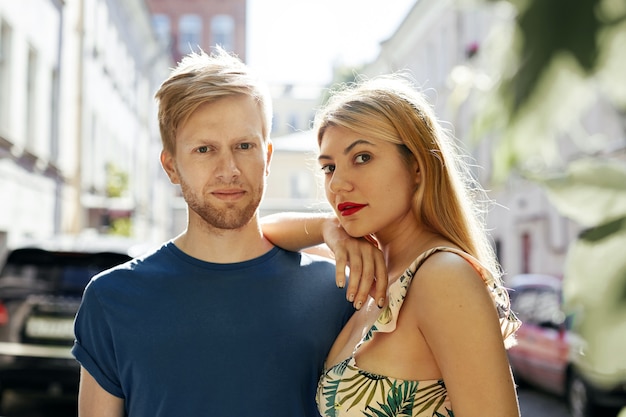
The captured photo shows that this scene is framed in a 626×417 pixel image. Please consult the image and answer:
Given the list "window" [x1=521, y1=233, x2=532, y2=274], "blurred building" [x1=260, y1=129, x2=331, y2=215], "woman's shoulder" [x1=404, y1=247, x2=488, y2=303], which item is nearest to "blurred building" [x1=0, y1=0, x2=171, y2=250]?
"window" [x1=521, y1=233, x2=532, y2=274]

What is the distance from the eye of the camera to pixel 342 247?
7.75 feet

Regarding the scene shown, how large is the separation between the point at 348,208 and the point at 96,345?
78 centimetres

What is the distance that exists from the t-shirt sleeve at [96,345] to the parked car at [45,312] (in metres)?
4.81

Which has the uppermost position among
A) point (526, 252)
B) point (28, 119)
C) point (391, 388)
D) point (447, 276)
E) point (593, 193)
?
point (28, 119)

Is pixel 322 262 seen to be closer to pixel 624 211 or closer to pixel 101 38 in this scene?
pixel 624 211

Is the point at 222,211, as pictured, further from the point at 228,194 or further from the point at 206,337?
the point at 206,337

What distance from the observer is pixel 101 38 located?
26031 millimetres

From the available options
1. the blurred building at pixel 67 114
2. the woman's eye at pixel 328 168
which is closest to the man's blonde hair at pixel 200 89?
the woman's eye at pixel 328 168

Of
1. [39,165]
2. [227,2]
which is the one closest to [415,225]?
[39,165]

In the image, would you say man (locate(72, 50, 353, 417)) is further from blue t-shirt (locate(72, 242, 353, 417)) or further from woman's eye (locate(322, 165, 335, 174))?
woman's eye (locate(322, 165, 335, 174))

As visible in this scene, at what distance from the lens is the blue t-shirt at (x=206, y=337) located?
2.37 meters

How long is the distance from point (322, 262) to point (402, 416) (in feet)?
→ 2.30

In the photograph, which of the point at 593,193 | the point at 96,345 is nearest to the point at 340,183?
the point at 96,345

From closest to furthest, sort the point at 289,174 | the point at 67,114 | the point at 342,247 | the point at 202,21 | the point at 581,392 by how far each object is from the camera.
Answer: the point at 581,392 → the point at 342,247 → the point at 67,114 → the point at 289,174 → the point at 202,21
